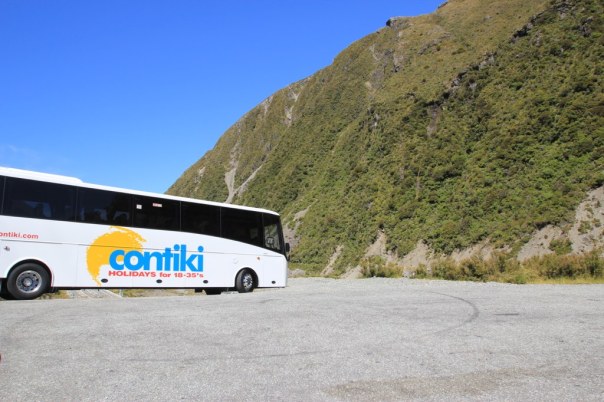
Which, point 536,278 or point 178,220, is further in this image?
point 536,278

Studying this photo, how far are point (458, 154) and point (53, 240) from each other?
35023 millimetres

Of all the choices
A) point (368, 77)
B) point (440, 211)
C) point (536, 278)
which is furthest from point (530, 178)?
point (368, 77)

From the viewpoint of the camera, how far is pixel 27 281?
501 inches

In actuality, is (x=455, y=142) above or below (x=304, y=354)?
above

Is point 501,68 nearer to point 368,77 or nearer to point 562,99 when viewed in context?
point 562,99

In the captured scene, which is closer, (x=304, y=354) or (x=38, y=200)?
(x=304, y=354)

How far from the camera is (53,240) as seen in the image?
13117mm

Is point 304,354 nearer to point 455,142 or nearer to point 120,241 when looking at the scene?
point 120,241

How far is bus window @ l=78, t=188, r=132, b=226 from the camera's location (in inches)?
542

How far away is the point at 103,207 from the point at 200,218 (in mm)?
3311

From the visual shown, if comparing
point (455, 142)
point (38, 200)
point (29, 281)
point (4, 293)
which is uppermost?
point (455, 142)

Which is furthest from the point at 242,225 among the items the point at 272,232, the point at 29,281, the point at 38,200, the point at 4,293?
the point at 4,293

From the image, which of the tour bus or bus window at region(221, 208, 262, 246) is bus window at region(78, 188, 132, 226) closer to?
the tour bus

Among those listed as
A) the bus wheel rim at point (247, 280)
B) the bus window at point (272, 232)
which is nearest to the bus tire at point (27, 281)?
the bus wheel rim at point (247, 280)
